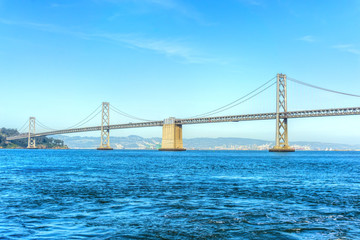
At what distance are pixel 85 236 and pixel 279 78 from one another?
318 ft

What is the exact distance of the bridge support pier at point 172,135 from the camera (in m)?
105

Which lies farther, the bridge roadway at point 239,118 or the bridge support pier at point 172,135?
the bridge support pier at point 172,135

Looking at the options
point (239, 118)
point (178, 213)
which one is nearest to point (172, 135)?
point (239, 118)

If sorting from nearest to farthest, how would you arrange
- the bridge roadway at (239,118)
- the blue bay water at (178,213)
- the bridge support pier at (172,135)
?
the blue bay water at (178,213)
the bridge roadway at (239,118)
the bridge support pier at (172,135)

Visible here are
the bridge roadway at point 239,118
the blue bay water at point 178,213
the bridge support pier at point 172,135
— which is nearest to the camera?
the blue bay water at point 178,213

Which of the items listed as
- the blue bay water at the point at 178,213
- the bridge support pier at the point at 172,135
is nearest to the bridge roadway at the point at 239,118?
the bridge support pier at the point at 172,135

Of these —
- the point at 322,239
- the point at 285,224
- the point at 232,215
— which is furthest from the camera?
the point at 232,215

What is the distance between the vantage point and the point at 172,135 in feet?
347

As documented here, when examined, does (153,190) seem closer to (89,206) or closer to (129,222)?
(89,206)

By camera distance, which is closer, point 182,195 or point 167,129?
point 182,195

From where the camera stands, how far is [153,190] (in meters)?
17.0

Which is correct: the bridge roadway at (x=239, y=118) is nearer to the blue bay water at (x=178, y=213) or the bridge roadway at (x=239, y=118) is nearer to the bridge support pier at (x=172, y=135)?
the bridge support pier at (x=172, y=135)

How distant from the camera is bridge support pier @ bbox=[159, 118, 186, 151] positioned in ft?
344

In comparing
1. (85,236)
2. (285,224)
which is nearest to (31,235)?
(85,236)
